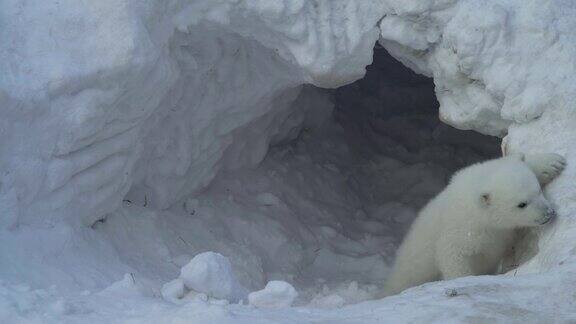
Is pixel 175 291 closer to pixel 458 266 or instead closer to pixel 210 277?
pixel 210 277

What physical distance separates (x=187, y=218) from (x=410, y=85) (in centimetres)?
351

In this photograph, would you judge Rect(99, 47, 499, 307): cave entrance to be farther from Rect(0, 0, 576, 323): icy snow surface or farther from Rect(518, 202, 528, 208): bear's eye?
Rect(518, 202, 528, 208): bear's eye

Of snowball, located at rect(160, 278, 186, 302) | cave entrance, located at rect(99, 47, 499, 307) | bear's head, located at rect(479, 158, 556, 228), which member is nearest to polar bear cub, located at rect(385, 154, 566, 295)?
bear's head, located at rect(479, 158, 556, 228)

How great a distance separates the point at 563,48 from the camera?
3.99 m

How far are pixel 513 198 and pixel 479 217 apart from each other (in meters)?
0.22

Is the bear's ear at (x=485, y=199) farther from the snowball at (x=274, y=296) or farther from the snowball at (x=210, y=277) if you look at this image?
the snowball at (x=210, y=277)

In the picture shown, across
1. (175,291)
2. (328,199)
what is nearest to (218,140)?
(328,199)

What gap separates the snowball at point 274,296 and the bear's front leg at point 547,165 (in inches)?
54.6

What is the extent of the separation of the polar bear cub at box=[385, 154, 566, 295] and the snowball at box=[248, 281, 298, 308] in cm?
114

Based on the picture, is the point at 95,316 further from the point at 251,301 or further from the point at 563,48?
the point at 563,48

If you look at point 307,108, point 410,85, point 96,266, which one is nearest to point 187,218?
point 96,266

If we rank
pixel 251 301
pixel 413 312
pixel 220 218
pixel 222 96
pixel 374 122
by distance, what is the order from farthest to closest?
pixel 374 122, pixel 220 218, pixel 222 96, pixel 251 301, pixel 413 312

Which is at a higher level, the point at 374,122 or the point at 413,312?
the point at 413,312

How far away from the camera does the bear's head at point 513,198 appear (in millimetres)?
3625
